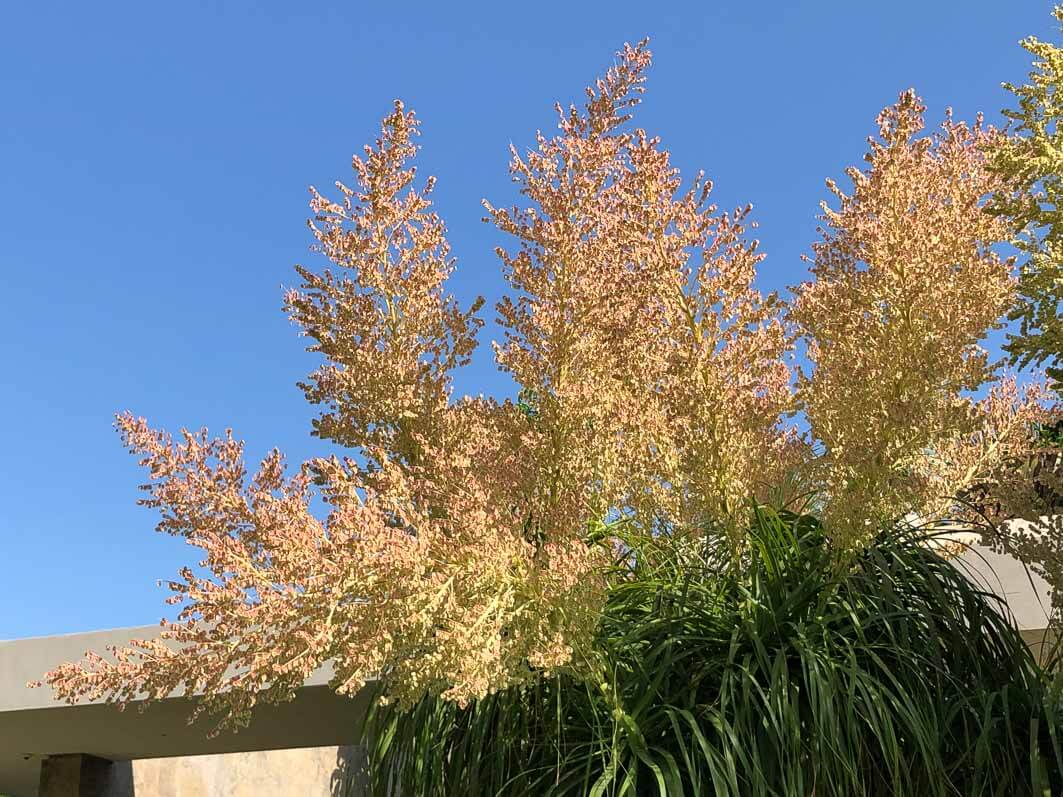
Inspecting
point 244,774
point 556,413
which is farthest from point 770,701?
point 244,774

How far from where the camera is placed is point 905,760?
1957 mm

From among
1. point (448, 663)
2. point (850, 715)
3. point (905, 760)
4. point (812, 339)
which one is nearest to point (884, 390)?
point (812, 339)

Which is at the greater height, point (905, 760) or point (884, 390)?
point (884, 390)

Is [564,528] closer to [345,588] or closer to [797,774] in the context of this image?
[345,588]

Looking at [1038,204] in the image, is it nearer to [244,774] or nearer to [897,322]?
[897,322]

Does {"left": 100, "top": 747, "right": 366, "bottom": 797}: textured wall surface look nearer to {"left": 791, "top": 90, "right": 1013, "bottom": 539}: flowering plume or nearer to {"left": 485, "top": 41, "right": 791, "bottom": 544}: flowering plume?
{"left": 485, "top": 41, "right": 791, "bottom": 544}: flowering plume

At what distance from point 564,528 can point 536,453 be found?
140 mm

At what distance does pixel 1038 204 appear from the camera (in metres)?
1.77

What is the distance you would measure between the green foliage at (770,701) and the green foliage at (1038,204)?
514 millimetres

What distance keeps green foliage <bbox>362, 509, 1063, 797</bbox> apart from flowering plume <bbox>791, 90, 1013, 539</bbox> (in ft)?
0.86

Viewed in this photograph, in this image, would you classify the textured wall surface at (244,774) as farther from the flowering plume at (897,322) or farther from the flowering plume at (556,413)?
the flowering plume at (897,322)

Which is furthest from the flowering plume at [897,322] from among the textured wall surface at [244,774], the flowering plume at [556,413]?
the textured wall surface at [244,774]

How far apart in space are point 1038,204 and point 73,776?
858 cm

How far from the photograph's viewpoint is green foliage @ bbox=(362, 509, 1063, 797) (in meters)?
1.89
